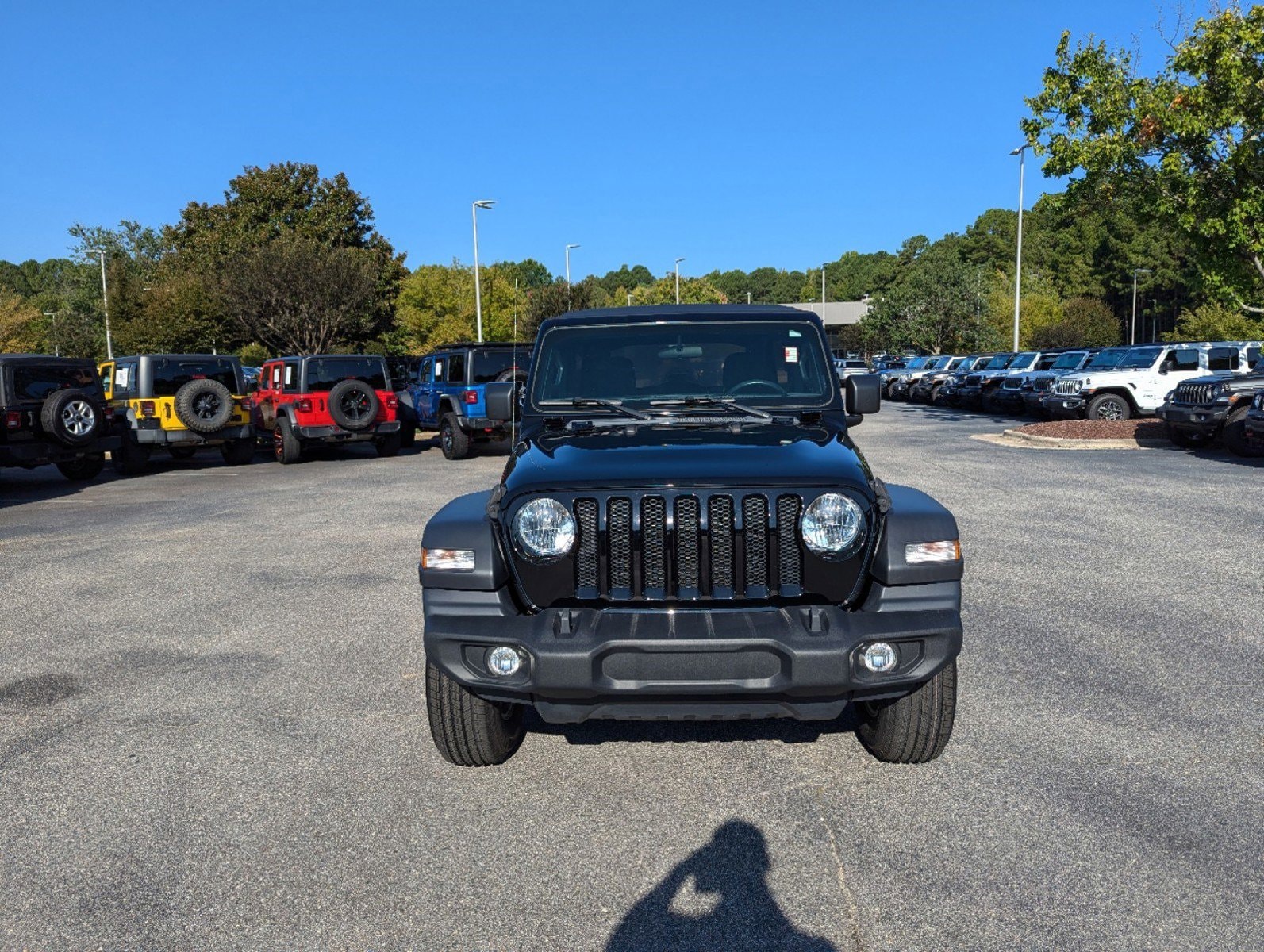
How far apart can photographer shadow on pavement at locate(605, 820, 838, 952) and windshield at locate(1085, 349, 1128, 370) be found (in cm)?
2144

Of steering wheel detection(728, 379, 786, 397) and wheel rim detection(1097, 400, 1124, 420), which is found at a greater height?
steering wheel detection(728, 379, 786, 397)

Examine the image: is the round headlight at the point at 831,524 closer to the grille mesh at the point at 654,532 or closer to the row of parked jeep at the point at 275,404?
the grille mesh at the point at 654,532

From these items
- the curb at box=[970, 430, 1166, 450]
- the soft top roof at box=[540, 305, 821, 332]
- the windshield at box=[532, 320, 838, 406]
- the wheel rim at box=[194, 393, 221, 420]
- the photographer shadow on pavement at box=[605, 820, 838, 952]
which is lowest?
the photographer shadow on pavement at box=[605, 820, 838, 952]

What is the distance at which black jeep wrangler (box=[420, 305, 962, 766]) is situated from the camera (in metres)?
3.41

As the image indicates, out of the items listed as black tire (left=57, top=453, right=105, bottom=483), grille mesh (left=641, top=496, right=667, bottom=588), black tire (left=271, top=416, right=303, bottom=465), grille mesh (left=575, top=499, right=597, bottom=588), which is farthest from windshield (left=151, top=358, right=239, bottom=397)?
grille mesh (left=641, top=496, right=667, bottom=588)

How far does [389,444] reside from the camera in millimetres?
18766

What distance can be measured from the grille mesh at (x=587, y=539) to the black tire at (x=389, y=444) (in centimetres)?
1510

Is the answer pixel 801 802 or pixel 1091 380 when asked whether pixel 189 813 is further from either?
pixel 1091 380

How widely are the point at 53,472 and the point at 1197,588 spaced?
17250 millimetres

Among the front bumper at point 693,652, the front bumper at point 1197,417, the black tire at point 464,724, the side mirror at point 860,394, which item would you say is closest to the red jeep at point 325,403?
the front bumper at point 1197,417

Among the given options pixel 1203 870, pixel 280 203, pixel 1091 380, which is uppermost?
pixel 280 203

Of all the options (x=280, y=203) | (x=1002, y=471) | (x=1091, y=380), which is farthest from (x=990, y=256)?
(x=1002, y=471)

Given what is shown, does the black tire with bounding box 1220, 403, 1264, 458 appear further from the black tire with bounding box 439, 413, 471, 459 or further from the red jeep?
Result: the red jeep

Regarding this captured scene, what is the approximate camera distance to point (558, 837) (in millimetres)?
3582
